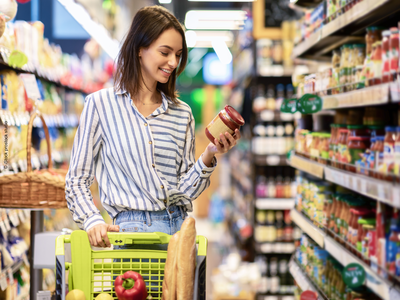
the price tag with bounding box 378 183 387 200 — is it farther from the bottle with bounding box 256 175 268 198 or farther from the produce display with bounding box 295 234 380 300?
the bottle with bounding box 256 175 268 198

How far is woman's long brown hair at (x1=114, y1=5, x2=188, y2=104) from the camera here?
6.49 feet

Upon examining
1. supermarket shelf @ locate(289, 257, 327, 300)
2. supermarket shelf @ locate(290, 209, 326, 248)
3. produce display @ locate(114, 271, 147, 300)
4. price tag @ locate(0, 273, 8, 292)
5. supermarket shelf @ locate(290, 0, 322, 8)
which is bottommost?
supermarket shelf @ locate(289, 257, 327, 300)

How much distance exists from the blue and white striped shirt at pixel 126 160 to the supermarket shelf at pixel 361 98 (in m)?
0.71

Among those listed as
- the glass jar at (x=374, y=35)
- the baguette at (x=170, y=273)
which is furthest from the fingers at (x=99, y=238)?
the glass jar at (x=374, y=35)

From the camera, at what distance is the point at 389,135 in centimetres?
188

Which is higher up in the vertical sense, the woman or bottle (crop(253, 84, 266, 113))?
bottle (crop(253, 84, 266, 113))

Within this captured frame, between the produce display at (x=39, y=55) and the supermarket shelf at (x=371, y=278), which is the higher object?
the produce display at (x=39, y=55)

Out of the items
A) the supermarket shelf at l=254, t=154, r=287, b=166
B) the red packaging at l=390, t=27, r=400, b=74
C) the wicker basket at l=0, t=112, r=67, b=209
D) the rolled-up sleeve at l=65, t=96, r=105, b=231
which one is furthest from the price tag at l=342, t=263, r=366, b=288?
the supermarket shelf at l=254, t=154, r=287, b=166

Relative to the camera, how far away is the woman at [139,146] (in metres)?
1.97

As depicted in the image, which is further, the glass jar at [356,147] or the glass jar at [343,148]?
the glass jar at [343,148]

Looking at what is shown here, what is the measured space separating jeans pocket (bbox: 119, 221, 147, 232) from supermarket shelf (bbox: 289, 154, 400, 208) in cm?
91

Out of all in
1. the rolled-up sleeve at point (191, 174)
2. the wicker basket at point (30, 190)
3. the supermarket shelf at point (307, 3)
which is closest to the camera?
the rolled-up sleeve at point (191, 174)

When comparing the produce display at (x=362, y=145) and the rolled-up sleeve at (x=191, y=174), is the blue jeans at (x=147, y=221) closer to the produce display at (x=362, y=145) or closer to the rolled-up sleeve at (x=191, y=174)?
the rolled-up sleeve at (x=191, y=174)

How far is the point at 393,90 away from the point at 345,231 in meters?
0.97
